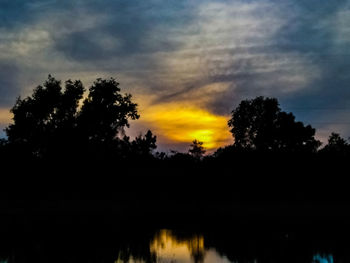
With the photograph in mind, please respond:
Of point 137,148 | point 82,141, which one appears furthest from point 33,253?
point 137,148

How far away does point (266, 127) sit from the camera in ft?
259

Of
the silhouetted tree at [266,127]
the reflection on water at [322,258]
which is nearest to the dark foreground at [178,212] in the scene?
the reflection on water at [322,258]

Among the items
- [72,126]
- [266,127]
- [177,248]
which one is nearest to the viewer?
[177,248]

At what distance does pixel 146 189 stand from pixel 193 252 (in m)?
31.6

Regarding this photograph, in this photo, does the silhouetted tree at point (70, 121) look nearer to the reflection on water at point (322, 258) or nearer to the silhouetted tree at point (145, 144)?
the silhouetted tree at point (145, 144)

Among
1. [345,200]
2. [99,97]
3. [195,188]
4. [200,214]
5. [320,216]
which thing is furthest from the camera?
[99,97]

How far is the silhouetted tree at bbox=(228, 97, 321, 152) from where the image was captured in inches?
3113

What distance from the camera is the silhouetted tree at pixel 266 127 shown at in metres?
79.1

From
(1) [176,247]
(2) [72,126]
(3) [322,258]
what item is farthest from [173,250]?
(2) [72,126]

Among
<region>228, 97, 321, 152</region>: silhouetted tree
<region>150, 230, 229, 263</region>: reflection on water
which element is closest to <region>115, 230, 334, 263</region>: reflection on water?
<region>150, 230, 229, 263</region>: reflection on water

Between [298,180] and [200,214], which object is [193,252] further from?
[298,180]

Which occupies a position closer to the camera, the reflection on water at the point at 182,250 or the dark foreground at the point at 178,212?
the reflection on water at the point at 182,250

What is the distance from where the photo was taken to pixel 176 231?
2639 centimetres

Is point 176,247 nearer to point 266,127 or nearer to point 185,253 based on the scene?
point 185,253
